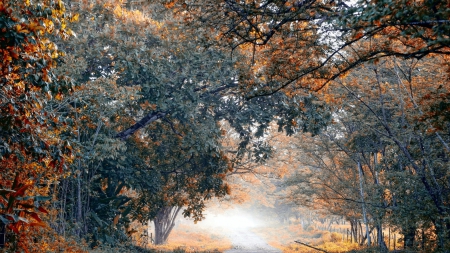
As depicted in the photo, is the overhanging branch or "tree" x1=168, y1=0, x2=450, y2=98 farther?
the overhanging branch

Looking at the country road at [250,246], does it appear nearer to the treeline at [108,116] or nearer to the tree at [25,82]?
the treeline at [108,116]

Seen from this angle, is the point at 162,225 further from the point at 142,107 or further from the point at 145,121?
the point at 142,107

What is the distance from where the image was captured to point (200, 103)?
12.6 metres

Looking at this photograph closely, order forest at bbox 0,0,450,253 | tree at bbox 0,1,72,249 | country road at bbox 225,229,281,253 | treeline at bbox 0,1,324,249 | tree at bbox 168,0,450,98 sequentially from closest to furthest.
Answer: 1. tree at bbox 0,1,72,249
2. forest at bbox 0,0,450,253
3. treeline at bbox 0,1,324,249
4. tree at bbox 168,0,450,98
5. country road at bbox 225,229,281,253

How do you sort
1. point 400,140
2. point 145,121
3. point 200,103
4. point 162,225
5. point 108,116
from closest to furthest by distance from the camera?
point 108,116 < point 400,140 < point 145,121 < point 200,103 < point 162,225

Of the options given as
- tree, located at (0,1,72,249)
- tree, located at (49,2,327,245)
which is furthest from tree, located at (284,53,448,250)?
tree, located at (0,1,72,249)

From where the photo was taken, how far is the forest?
459 cm

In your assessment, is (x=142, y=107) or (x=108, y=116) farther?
(x=142, y=107)

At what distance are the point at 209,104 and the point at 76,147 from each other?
21.4 feet

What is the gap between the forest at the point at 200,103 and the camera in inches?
181

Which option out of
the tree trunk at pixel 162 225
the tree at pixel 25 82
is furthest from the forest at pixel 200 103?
the tree trunk at pixel 162 225

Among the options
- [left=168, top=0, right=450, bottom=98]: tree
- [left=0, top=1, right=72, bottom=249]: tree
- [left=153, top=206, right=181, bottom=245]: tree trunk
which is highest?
[left=168, top=0, right=450, bottom=98]: tree

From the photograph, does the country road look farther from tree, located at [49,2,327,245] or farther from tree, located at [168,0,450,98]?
tree, located at [168,0,450,98]

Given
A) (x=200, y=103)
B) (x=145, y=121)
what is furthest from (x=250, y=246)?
(x=145, y=121)
